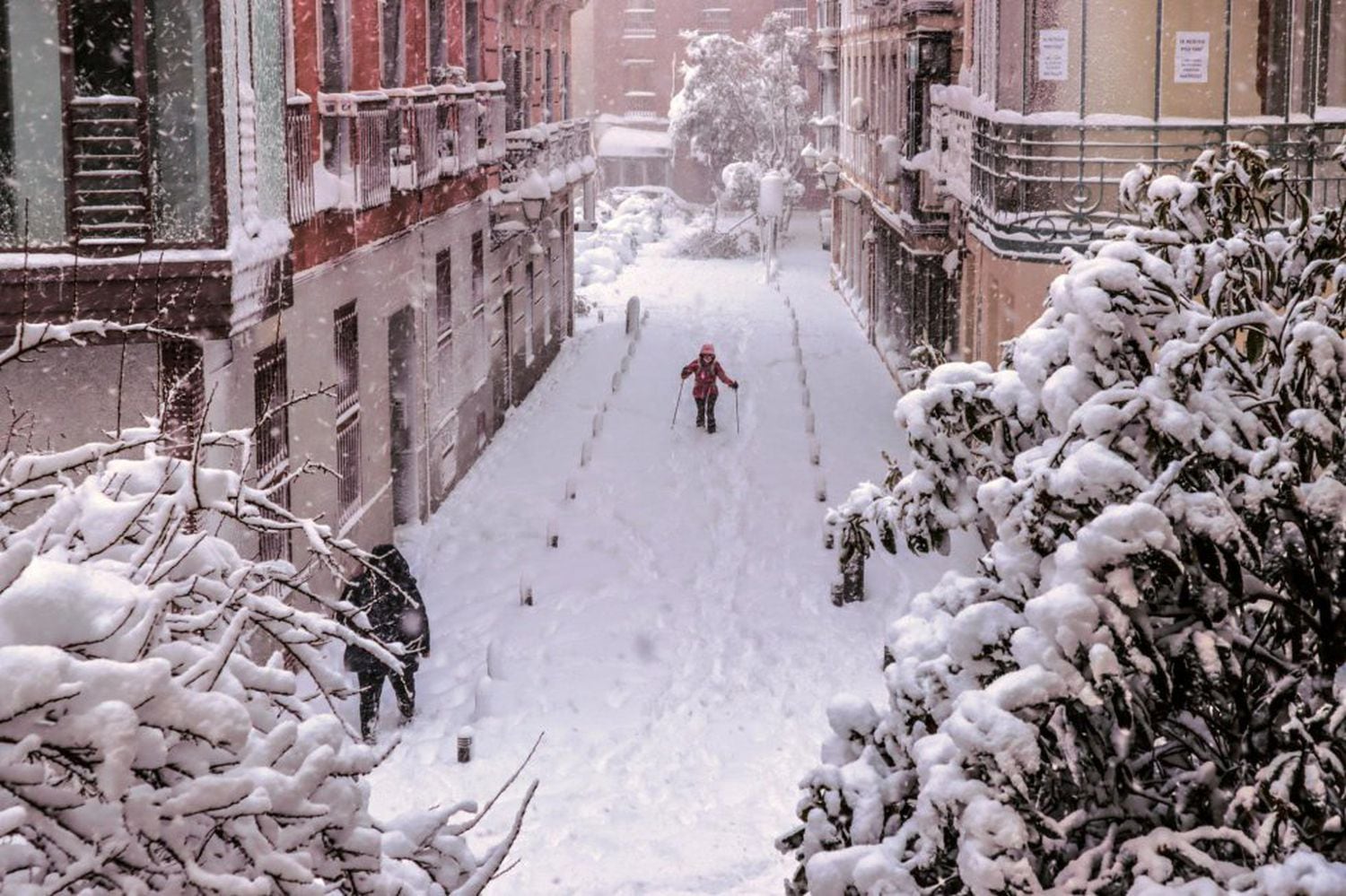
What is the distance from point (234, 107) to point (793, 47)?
168ft

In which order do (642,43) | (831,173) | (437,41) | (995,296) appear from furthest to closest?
(642,43), (831,173), (437,41), (995,296)

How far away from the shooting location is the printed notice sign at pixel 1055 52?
1468 cm

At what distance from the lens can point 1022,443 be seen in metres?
6.53

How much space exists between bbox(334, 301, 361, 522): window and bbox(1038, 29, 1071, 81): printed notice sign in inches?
280

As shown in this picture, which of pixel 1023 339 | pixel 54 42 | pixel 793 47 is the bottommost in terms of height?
pixel 1023 339

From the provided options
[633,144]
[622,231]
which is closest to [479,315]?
[622,231]

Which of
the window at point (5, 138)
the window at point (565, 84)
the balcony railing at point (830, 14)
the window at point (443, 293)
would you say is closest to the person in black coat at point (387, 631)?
the window at point (5, 138)

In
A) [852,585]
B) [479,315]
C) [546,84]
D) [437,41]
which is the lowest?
[852,585]

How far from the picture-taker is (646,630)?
1592 centimetres

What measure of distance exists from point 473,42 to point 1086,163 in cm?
1229

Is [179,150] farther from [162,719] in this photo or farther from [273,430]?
[162,719]

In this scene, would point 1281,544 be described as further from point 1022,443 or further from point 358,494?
point 358,494

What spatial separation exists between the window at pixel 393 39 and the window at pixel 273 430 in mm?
6015

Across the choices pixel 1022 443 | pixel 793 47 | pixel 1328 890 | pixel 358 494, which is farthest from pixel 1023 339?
pixel 793 47
